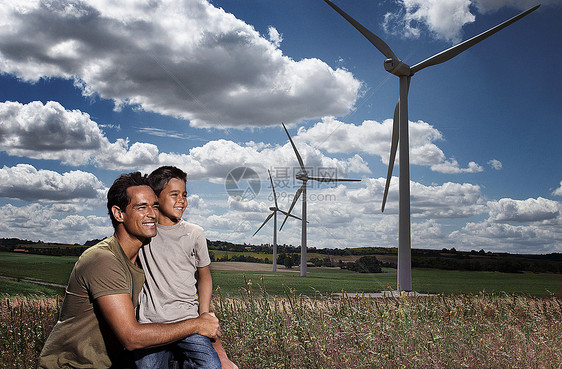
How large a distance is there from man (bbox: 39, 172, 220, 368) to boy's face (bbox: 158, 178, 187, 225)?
0.33 m

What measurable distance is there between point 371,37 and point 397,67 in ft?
8.95

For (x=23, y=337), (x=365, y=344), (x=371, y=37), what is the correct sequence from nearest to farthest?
(x=365, y=344) < (x=23, y=337) < (x=371, y=37)

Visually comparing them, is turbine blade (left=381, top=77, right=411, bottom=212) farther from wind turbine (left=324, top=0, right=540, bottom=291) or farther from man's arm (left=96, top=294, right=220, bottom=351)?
man's arm (left=96, top=294, right=220, bottom=351)

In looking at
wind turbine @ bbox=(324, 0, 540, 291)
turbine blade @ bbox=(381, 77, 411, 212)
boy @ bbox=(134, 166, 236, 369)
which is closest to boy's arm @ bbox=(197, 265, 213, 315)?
boy @ bbox=(134, 166, 236, 369)

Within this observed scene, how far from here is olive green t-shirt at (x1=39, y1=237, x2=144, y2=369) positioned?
9.22ft

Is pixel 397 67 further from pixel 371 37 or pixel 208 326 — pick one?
pixel 208 326

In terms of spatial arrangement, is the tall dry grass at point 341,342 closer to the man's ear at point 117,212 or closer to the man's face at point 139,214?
the man's face at point 139,214

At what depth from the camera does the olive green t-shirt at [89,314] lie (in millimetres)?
2811

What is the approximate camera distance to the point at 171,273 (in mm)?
3391

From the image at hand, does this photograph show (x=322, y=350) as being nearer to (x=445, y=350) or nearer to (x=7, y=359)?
(x=445, y=350)

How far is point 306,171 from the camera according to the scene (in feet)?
154

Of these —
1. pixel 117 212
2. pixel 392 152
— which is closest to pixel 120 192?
pixel 117 212

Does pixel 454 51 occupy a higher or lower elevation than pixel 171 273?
higher

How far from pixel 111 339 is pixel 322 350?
401 cm
